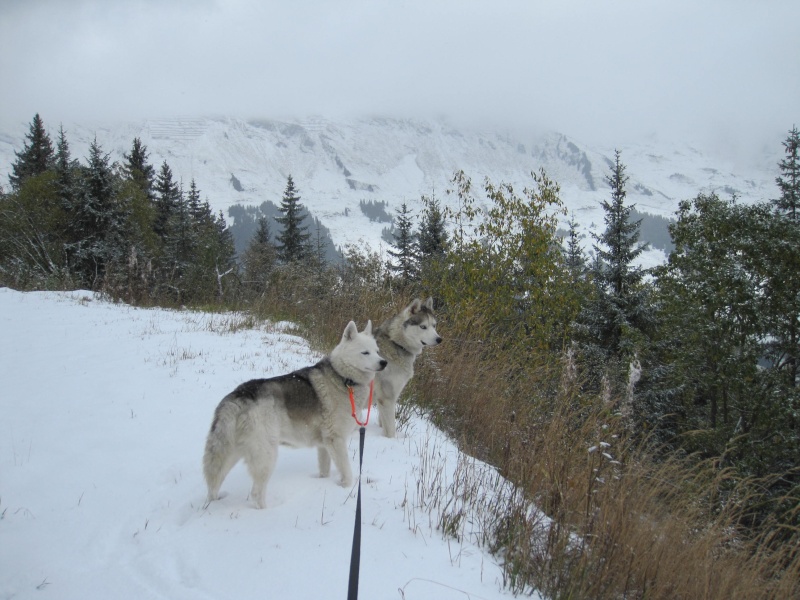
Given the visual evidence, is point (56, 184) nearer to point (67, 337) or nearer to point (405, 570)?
point (67, 337)

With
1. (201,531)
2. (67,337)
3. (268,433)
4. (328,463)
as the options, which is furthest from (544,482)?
(67,337)

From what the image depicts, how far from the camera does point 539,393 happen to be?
7.15 meters

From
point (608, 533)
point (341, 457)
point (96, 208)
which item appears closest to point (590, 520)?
point (608, 533)

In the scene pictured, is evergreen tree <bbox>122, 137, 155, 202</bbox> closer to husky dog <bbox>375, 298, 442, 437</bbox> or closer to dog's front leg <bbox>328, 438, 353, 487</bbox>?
husky dog <bbox>375, 298, 442, 437</bbox>

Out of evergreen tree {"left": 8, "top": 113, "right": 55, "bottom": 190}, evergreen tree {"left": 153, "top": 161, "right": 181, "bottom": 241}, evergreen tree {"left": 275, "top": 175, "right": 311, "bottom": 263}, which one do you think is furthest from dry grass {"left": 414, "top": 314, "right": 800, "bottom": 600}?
evergreen tree {"left": 275, "top": 175, "right": 311, "bottom": 263}

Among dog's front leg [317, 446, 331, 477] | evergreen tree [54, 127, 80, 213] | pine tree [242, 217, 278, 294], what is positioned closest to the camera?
dog's front leg [317, 446, 331, 477]

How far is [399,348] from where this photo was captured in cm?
617

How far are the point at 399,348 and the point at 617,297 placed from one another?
2192 centimetres

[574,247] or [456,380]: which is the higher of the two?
[574,247]

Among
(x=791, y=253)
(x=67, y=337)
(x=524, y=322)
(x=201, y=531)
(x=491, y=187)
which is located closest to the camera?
(x=201, y=531)

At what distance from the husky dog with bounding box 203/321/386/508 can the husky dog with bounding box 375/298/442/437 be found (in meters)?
0.97

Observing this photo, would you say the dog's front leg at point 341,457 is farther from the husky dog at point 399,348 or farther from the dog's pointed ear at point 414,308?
the dog's pointed ear at point 414,308

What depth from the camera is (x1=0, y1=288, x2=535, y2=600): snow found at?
2.98 meters

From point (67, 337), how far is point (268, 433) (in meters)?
7.51
